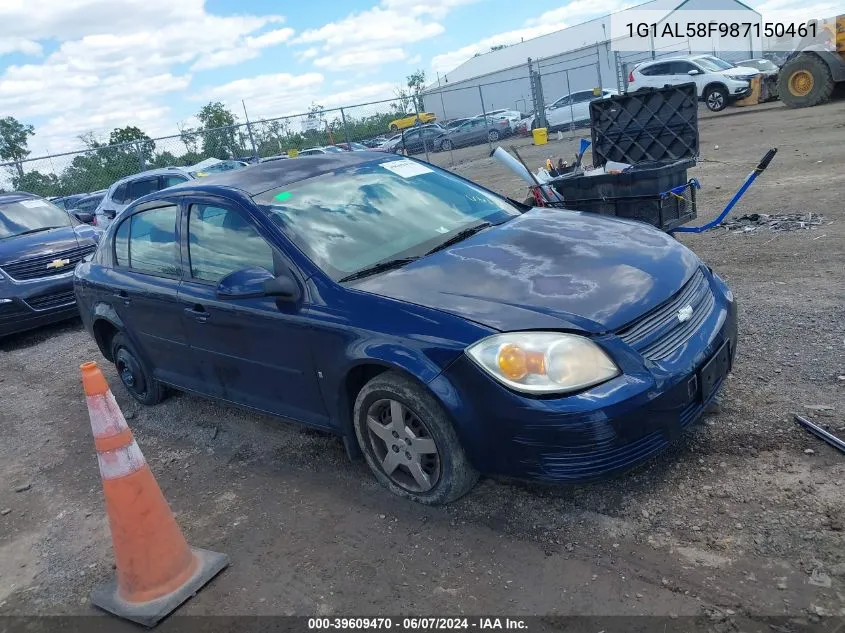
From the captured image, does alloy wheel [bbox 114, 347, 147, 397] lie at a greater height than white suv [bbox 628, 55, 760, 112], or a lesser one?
lesser

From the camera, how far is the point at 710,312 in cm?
335

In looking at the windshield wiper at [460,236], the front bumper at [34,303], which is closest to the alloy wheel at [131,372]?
the windshield wiper at [460,236]

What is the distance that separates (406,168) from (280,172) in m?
0.81

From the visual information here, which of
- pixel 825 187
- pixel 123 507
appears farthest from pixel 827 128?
pixel 123 507

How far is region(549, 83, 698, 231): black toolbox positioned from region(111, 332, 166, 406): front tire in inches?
159

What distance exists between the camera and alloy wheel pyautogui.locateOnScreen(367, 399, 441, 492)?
3.17 meters

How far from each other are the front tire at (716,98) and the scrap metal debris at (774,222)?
18092mm

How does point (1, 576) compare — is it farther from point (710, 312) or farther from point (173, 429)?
point (710, 312)

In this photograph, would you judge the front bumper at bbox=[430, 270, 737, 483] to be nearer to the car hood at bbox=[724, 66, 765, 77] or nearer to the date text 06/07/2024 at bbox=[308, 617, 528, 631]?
the date text 06/07/2024 at bbox=[308, 617, 528, 631]

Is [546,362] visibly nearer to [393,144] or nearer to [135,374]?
[135,374]

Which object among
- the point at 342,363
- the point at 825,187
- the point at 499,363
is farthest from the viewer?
the point at 825,187

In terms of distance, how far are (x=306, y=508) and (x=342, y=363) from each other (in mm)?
834

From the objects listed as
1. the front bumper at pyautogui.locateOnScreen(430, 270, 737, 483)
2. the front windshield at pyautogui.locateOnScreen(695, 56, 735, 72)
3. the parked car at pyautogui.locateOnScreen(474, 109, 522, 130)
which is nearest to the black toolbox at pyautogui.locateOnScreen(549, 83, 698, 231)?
the front bumper at pyautogui.locateOnScreen(430, 270, 737, 483)

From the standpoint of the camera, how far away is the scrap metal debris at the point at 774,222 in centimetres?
716
